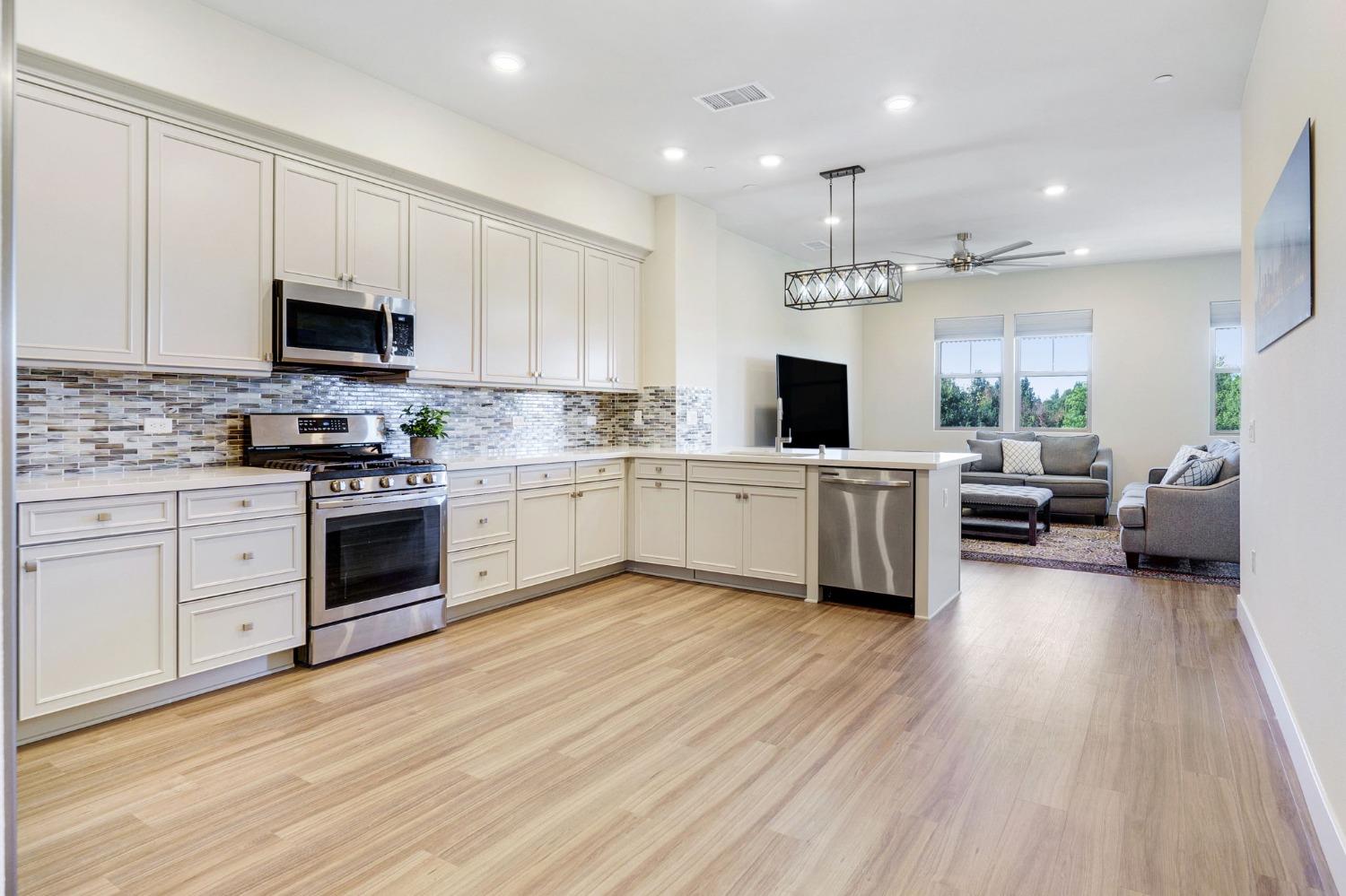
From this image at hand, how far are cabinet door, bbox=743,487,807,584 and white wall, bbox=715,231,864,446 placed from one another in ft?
5.78

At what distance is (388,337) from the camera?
3742 millimetres

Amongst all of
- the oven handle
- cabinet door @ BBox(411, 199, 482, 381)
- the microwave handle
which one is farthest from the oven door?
cabinet door @ BBox(411, 199, 482, 381)

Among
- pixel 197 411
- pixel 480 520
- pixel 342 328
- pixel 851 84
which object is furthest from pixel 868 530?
pixel 197 411

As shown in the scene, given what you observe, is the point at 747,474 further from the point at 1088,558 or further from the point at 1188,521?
the point at 1188,521

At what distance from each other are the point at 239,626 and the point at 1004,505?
5.83 m

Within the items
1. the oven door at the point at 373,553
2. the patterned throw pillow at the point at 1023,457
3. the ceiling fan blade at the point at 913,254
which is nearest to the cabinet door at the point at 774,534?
the oven door at the point at 373,553

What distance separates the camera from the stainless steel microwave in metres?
3.38

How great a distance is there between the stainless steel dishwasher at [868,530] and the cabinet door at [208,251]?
3.12 meters

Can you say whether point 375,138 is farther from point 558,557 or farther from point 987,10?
point 987,10

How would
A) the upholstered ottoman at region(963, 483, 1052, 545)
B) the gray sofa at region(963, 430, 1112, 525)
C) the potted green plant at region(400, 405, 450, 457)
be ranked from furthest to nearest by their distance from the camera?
the gray sofa at region(963, 430, 1112, 525)
the upholstered ottoman at region(963, 483, 1052, 545)
the potted green plant at region(400, 405, 450, 457)

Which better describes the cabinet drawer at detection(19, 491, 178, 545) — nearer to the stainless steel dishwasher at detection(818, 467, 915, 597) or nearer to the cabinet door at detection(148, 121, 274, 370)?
the cabinet door at detection(148, 121, 274, 370)

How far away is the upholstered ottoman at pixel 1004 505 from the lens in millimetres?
6344

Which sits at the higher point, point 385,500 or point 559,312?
point 559,312

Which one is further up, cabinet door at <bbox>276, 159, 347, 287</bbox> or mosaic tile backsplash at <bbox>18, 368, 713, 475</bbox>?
cabinet door at <bbox>276, 159, 347, 287</bbox>
